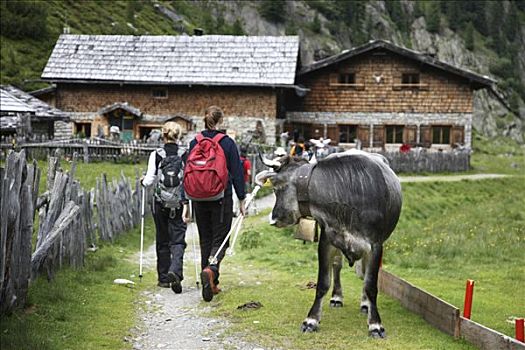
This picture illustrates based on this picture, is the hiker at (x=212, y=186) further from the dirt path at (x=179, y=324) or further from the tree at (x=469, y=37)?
the tree at (x=469, y=37)

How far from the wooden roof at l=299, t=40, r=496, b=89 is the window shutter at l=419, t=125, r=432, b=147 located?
10.4 ft

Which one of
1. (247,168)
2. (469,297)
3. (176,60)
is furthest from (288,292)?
(176,60)

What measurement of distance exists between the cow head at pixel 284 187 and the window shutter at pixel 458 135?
32188 millimetres

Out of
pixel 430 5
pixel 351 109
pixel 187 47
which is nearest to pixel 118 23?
pixel 187 47

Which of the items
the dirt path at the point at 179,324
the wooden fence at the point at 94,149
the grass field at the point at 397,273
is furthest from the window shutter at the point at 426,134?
the dirt path at the point at 179,324

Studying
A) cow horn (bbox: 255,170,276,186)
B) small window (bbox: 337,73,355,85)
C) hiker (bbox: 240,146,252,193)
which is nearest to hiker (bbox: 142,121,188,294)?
cow horn (bbox: 255,170,276,186)

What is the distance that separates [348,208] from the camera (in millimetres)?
6656

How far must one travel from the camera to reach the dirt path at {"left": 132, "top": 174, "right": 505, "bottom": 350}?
631 centimetres

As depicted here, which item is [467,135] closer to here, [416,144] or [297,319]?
Result: [416,144]

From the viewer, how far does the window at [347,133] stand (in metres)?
38.9

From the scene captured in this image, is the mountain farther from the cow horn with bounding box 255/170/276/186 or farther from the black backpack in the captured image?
the cow horn with bounding box 255/170/276/186

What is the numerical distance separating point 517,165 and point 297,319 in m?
39.4

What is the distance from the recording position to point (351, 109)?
3866 cm

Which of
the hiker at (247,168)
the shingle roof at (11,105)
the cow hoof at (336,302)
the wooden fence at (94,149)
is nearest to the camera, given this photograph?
the cow hoof at (336,302)
